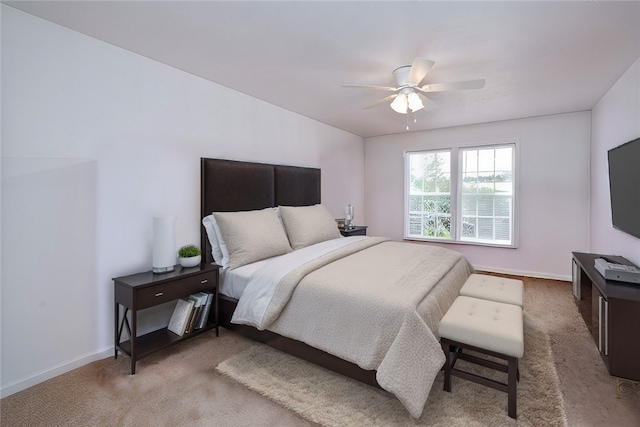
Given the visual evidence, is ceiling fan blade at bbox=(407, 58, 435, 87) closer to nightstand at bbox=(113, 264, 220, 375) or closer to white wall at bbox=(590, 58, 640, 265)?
white wall at bbox=(590, 58, 640, 265)

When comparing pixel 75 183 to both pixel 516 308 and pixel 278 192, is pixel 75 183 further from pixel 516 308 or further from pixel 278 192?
pixel 516 308

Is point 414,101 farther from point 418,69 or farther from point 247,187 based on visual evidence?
point 247,187

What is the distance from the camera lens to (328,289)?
208 centimetres

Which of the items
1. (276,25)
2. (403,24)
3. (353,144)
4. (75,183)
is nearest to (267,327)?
(75,183)

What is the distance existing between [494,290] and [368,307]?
1.24 m

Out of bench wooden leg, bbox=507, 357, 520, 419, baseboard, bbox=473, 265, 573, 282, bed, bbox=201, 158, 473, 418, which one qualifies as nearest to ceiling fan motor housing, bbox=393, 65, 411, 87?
bed, bbox=201, 158, 473, 418

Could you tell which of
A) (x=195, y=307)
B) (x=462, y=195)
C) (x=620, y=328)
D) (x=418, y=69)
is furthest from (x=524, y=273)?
(x=195, y=307)

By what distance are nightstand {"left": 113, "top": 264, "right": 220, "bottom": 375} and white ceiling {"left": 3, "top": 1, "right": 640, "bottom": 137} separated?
1.80 meters

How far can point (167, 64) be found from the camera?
2.69 meters

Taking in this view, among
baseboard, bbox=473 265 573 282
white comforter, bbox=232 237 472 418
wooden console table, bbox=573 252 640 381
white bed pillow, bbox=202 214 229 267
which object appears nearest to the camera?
white comforter, bbox=232 237 472 418

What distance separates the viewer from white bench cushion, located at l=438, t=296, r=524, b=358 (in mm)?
1714

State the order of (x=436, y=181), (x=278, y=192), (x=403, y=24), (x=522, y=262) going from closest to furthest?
(x=403, y=24), (x=278, y=192), (x=522, y=262), (x=436, y=181)

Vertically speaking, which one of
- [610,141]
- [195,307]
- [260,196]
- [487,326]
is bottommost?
[195,307]

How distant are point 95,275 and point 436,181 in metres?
4.92
